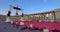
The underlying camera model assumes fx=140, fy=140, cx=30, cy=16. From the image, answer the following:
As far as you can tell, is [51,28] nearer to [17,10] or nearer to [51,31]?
[51,31]

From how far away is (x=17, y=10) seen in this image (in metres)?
22.3

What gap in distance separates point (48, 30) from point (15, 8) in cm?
1978

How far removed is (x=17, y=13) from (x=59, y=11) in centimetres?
1272

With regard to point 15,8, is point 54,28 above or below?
below

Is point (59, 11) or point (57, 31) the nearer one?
point (57, 31)

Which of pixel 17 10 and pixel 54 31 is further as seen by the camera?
pixel 17 10

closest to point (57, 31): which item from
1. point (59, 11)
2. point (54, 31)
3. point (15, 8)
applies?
point (54, 31)

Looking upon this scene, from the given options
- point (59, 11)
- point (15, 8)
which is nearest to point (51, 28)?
point (59, 11)

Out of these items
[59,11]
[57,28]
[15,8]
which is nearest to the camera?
[57,28]

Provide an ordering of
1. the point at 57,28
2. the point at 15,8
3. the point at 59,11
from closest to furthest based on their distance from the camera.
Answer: the point at 57,28, the point at 59,11, the point at 15,8

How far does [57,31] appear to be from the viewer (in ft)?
7.55

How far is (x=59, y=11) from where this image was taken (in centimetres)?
1116

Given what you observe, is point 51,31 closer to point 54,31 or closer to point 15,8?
point 54,31

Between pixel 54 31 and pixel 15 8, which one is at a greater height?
pixel 15 8
